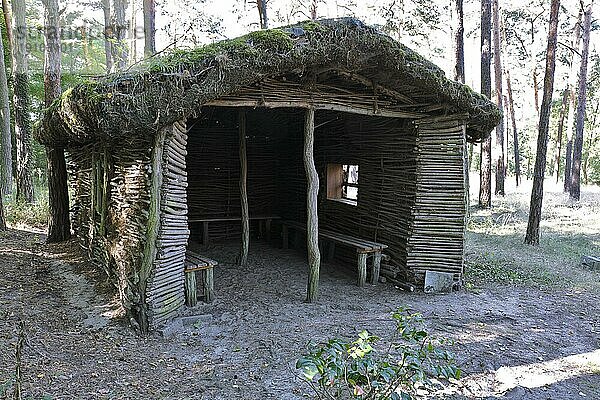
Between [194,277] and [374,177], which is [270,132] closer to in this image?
[374,177]

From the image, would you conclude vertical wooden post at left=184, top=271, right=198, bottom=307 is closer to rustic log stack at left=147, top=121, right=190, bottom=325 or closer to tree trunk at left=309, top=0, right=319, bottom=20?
rustic log stack at left=147, top=121, right=190, bottom=325

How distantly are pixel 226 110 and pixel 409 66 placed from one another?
15.8ft

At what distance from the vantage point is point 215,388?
4.13 m

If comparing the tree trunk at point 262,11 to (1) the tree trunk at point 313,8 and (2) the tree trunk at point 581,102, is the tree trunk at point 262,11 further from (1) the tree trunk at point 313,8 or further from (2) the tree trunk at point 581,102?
(2) the tree trunk at point 581,102

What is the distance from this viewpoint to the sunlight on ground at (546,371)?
4.48 metres

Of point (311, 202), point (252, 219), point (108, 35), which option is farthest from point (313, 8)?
point (311, 202)

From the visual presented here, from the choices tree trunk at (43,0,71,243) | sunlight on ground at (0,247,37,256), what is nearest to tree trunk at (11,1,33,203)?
tree trunk at (43,0,71,243)

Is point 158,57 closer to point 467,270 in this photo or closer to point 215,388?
point 215,388

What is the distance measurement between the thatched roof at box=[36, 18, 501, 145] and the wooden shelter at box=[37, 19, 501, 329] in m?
0.02

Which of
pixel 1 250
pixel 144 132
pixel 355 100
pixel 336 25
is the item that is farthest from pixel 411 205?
pixel 1 250

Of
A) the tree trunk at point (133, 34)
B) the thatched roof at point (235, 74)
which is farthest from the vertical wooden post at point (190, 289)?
the tree trunk at point (133, 34)

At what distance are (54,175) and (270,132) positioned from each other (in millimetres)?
4921

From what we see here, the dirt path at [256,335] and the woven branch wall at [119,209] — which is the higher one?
the woven branch wall at [119,209]

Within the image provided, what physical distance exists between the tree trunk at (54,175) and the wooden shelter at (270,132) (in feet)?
2.21
